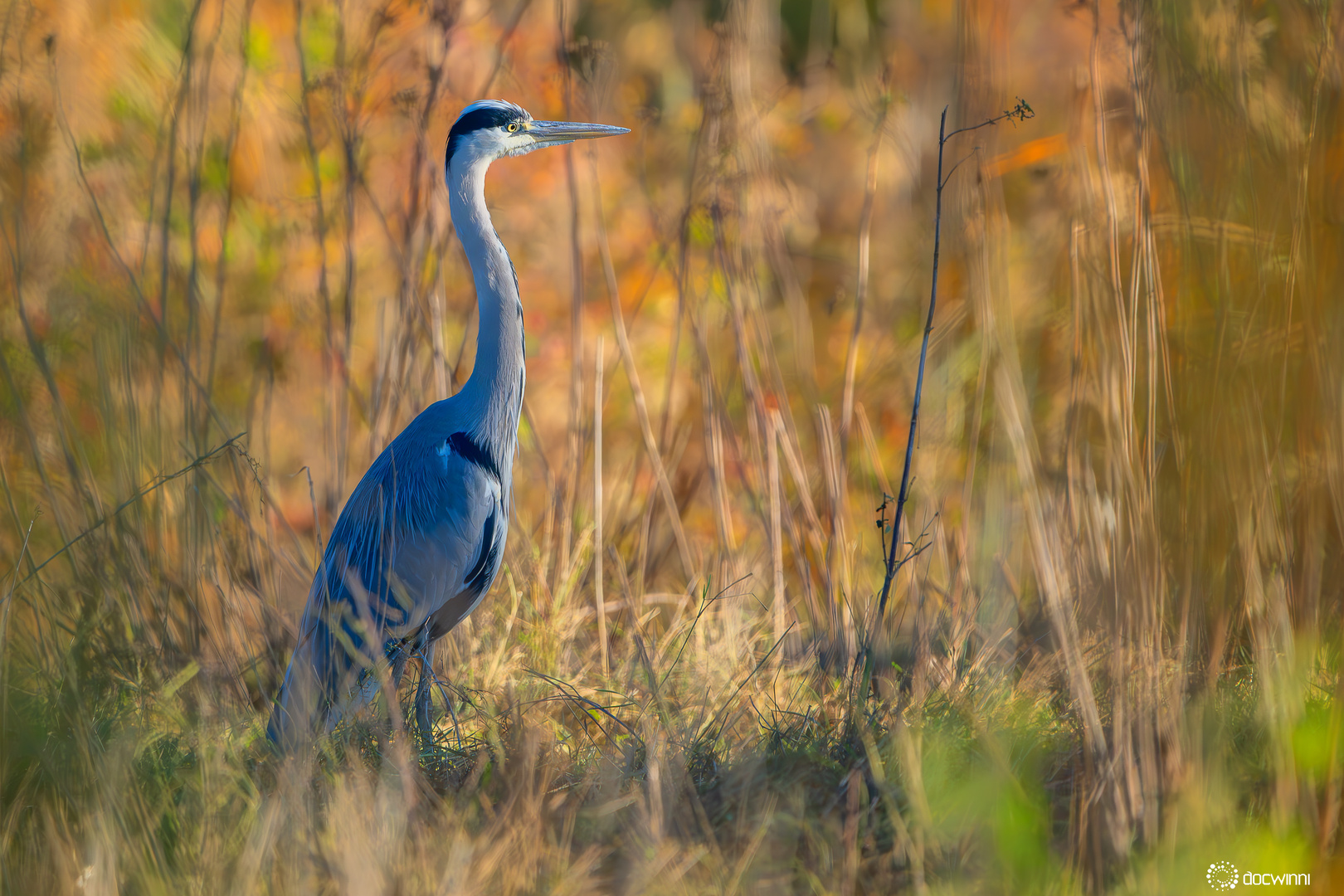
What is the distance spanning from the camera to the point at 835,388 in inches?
216

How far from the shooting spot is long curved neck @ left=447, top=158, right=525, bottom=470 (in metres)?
2.54

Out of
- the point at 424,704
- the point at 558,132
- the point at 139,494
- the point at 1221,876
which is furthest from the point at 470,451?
the point at 1221,876

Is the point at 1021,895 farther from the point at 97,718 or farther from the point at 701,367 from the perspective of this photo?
the point at 97,718

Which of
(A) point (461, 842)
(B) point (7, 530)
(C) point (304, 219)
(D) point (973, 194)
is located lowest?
(A) point (461, 842)

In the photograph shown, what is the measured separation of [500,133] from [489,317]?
522 mm

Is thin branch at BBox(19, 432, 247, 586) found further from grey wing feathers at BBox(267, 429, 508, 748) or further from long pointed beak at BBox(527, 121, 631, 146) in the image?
long pointed beak at BBox(527, 121, 631, 146)

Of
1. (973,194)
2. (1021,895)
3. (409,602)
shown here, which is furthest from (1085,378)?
(409,602)

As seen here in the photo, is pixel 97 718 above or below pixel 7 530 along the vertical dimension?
below

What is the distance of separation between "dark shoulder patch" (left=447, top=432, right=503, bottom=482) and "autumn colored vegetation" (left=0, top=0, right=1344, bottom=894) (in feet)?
0.82

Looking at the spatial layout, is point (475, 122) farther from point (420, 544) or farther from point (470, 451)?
point (420, 544)

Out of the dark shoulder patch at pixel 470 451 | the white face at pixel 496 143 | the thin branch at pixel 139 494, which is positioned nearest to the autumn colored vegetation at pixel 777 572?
the thin branch at pixel 139 494

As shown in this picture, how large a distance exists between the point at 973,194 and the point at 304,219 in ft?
11.2

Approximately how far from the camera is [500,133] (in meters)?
2.64

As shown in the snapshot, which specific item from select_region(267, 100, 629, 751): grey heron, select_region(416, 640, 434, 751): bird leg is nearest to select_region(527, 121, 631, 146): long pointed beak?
select_region(267, 100, 629, 751): grey heron
